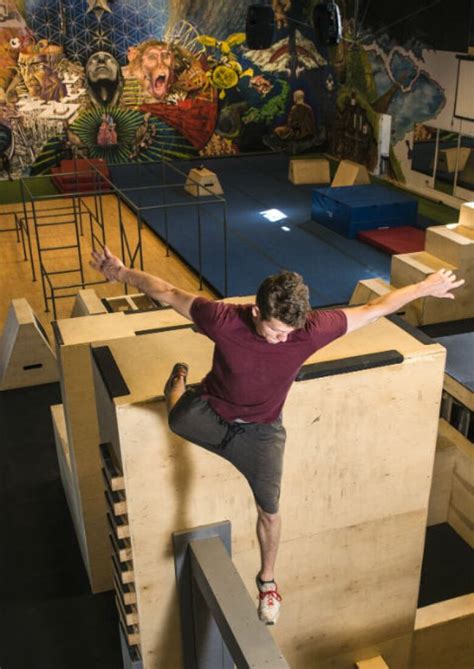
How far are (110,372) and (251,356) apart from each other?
0.54 m

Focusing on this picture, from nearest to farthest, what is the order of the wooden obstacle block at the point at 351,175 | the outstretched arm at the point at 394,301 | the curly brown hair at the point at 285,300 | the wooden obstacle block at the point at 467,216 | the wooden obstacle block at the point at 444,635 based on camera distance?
the curly brown hair at the point at 285,300, the outstretched arm at the point at 394,301, the wooden obstacle block at the point at 444,635, the wooden obstacle block at the point at 467,216, the wooden obstacle block at the point at 351,175

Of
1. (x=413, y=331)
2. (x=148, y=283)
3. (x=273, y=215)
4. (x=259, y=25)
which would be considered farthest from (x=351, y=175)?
(x=148, y=283)

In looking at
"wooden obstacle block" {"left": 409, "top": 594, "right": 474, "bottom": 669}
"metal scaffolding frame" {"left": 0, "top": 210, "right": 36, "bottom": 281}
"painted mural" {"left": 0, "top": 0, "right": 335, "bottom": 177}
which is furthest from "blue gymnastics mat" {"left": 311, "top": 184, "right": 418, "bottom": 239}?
"wooden obstacle block" {"left": 409, "top": 594, "right": 474, "bottom": 669}

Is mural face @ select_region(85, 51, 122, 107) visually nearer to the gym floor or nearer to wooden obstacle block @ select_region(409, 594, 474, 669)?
the gym floor

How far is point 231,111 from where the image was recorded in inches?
617

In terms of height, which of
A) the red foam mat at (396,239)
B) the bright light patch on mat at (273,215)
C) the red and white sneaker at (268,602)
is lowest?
the bright light patch on mat at (273,215)

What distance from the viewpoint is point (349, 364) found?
2.66 m

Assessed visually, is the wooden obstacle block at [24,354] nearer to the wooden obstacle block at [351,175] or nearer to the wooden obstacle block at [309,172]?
the wooden obstacle block at [351,175]

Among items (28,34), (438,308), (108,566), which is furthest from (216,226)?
(108,566)

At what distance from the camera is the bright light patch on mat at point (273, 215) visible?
11.5m

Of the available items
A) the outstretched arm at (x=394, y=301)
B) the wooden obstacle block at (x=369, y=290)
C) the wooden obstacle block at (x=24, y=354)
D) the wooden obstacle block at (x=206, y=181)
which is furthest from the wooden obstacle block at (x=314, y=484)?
the wooden obstacle block at (x=206, y=181)

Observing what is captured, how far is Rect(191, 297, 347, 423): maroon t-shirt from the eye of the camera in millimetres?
2420

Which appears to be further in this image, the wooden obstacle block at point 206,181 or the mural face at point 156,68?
the mural face at point 156,68

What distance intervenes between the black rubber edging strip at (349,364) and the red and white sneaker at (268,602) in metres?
0.82
